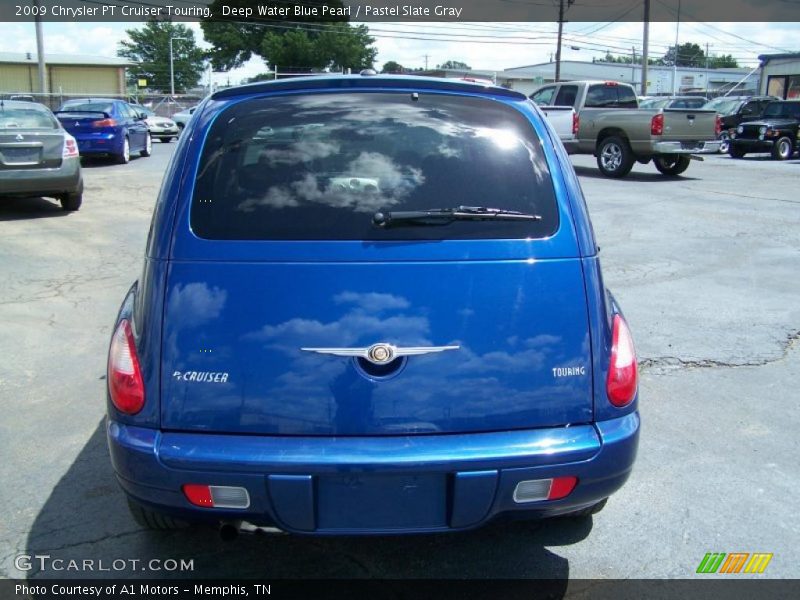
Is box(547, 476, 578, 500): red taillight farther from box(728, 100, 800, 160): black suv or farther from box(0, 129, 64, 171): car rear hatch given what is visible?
box(728, 100, 800, 160): black suv

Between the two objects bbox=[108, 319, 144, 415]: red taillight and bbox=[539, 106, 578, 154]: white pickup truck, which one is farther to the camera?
bbox=[539, 106, 578, 154]: white pickup truck

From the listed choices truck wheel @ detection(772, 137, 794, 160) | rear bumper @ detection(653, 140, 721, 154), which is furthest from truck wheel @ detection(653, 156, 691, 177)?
truck wheel @ detection(772, 137, 794, 160)

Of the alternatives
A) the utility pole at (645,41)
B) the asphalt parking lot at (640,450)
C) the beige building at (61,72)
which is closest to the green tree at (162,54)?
the beige building at (61,72)

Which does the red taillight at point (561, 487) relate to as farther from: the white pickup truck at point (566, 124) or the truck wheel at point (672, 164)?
the white pickup truck at point (566, 124)

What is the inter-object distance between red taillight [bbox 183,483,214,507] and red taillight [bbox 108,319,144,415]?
32cm

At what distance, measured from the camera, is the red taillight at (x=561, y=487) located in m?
2.52

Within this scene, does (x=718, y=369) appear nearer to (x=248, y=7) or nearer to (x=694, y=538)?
(x=694, y=538)

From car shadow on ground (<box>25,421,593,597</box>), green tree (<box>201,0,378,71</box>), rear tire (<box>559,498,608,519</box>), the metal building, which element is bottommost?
car shadow on ground (<box>25,421,593,597</box>)

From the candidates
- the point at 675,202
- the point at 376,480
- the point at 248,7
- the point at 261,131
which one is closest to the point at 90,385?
the point at 261,131

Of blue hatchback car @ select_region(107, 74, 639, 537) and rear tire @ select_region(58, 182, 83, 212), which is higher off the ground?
blue hatchback car @ select_region(107, 74, 639, 537)

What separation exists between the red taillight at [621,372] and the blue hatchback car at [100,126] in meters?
16.7

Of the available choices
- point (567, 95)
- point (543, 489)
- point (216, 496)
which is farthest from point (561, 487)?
point (567, 95)

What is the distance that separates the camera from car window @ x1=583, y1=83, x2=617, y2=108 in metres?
17.7

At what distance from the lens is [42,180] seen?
1006cm
